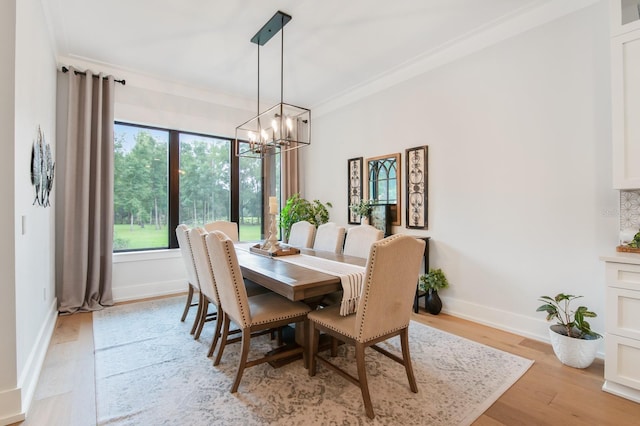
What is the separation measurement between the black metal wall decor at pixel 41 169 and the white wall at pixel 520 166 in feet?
11.7

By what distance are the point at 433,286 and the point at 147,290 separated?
364 cm

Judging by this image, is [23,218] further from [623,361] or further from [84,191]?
[623,361]

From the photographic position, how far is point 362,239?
3.00 meters

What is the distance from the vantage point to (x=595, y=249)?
2434 millimetres

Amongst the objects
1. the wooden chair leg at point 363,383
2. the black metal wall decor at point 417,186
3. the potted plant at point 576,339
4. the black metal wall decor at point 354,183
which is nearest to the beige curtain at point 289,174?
the black metal wall decor at point 354,183

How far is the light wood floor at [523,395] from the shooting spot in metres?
1.73

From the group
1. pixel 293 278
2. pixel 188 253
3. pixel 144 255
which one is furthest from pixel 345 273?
pixel 144 255

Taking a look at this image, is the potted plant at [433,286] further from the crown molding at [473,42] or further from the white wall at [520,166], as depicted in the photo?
the crown molding at [473,42]

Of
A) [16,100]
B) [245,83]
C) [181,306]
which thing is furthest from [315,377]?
[245,83]

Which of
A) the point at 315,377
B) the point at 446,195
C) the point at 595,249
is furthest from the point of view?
the point at 446,195

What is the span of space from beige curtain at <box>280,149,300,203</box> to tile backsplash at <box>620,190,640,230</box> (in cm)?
413

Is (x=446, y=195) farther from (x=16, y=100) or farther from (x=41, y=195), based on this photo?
(x=41, y=195)

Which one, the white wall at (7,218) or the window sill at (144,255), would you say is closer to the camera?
the white wall at (7,218)

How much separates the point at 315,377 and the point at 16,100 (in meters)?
2.52
